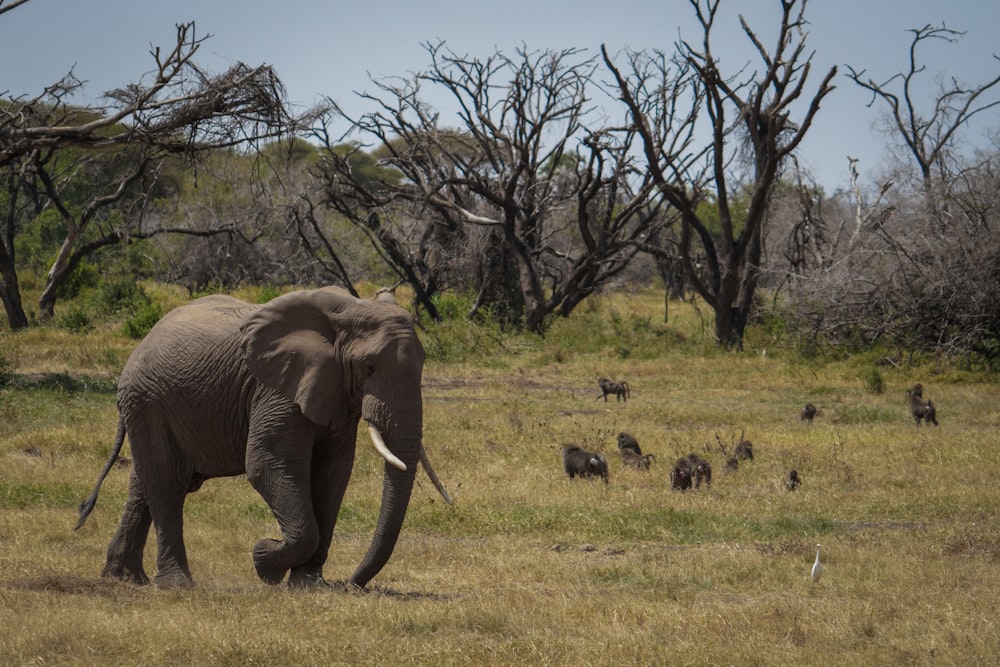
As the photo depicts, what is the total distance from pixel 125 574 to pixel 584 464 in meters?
5.77

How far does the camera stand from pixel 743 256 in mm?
29359

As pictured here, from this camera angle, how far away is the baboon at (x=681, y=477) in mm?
12836

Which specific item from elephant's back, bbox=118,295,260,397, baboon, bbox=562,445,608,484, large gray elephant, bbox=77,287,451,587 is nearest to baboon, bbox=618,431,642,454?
baboon, bbox=562,445,608,484

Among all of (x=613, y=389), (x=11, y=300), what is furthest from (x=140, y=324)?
(x=613, y=389)

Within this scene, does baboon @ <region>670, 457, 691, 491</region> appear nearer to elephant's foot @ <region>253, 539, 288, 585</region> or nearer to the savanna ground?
the savanna ground

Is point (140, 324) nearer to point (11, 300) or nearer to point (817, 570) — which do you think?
point (11, 300)

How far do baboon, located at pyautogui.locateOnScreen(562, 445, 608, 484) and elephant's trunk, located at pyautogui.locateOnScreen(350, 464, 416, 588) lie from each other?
550 cm

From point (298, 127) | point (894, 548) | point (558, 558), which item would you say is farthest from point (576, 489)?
point (298, 127)

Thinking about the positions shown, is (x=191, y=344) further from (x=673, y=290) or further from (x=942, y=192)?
(x=673, y=290)

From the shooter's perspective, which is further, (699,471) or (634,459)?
(634,459)

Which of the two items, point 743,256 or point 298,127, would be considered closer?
point 298,127

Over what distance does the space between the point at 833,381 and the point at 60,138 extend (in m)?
14.3

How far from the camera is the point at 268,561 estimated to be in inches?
327

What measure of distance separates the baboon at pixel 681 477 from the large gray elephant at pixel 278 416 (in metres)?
5.06
